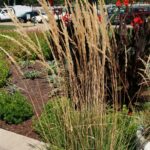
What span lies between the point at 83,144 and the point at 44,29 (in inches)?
42.8

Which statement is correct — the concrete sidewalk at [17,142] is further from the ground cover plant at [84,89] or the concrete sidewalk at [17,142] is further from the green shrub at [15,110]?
the ground cover plant at [84,89]

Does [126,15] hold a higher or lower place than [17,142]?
higher

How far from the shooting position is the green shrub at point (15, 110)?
18.2ft

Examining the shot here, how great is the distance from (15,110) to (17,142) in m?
0.83

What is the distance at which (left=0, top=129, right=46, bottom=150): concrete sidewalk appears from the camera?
15.4ft

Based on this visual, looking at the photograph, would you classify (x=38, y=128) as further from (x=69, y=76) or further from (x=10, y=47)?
(x=10, y=47)

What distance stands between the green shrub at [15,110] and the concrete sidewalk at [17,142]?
0.40m

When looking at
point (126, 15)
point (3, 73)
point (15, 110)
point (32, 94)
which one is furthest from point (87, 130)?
point (3, 73)

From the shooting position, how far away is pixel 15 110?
222 inches

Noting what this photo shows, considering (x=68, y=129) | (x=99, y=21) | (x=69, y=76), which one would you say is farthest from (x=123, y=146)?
(x=99, y=21)

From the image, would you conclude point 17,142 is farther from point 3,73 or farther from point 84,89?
point 3,73

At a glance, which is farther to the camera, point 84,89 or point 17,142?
point 17,142

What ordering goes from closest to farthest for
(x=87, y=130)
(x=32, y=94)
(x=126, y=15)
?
(x=87, y=130)
(x=126, y=15)
(x=32, y=94)

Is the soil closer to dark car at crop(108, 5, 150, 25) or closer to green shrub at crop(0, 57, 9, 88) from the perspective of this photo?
green shrub at crop(0, 57, 9, 88)
